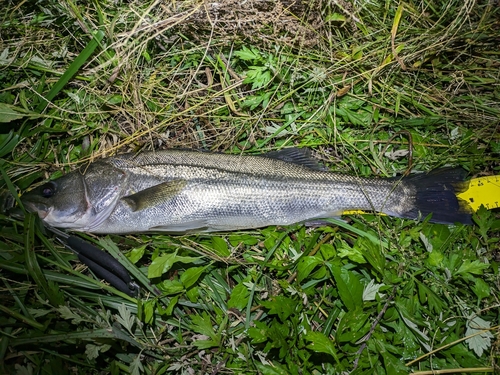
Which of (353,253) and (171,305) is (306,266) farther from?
(171,305)

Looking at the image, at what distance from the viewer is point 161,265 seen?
2734 millimetres

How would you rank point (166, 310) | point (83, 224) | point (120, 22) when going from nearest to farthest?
1. point (166, 310)
2. point (83, 224)
3. point (120, 22)

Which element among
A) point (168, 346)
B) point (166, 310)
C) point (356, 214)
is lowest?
point (168, 346)

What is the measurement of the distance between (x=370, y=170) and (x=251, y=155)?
112cm

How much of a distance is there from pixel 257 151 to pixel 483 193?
1982mm

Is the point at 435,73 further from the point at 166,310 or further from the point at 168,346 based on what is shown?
the point at 168,346

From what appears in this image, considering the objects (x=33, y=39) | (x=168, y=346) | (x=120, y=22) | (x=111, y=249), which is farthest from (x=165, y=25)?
(x=168, y=346)

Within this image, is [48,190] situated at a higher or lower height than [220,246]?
higher

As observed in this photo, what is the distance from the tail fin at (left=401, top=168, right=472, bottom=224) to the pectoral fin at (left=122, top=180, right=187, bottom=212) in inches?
75.9

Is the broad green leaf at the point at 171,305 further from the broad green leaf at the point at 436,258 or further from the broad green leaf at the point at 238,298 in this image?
the broad green leaf at the point at 436,258

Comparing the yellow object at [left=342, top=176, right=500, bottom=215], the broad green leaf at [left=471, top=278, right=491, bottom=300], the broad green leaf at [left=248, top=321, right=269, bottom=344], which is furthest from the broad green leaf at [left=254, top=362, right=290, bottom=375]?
the broad green leaf at [left=471, top=278, right=491, bottom=300]

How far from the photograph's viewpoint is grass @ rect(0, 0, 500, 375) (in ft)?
9.12

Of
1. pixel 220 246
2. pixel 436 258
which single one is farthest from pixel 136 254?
pixel 436 258

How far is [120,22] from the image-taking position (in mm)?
3260
